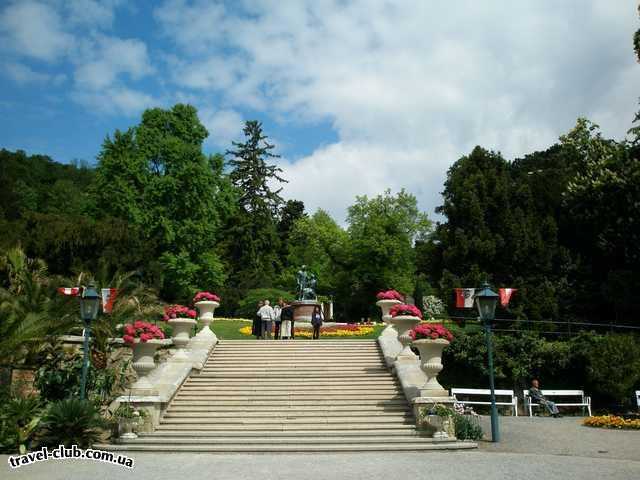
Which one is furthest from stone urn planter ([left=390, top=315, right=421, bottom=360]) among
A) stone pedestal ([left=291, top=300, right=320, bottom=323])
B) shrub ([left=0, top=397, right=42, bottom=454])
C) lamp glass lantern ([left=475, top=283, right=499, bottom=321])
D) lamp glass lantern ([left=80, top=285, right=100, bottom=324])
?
stone pedestal ([left=291, top=300, right=320, bottom=323])

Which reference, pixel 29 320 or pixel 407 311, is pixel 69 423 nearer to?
pixel 29 320

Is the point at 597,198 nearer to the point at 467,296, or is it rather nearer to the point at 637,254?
the point at 637,254

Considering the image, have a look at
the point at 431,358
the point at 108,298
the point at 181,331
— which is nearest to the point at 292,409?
the point at 431,358

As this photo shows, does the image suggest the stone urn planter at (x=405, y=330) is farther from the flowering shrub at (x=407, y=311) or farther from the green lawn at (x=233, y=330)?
the green lawn at (x=233, y=330)

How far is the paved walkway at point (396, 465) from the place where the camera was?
8969mm

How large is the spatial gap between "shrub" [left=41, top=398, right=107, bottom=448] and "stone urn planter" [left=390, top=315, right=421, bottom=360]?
7.90 metres

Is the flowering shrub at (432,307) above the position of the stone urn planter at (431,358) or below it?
above

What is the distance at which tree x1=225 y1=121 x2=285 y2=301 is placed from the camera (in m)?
49.6

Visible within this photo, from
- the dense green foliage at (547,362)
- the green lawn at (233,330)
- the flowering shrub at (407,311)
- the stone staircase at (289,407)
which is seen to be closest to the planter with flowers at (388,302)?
the stone staircase at (289,407)

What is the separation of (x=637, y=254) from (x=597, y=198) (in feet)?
10.4

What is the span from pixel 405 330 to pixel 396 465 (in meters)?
7.32

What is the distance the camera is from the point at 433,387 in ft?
43.6

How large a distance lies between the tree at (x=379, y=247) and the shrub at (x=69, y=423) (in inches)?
1300

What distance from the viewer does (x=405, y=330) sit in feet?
55.8
